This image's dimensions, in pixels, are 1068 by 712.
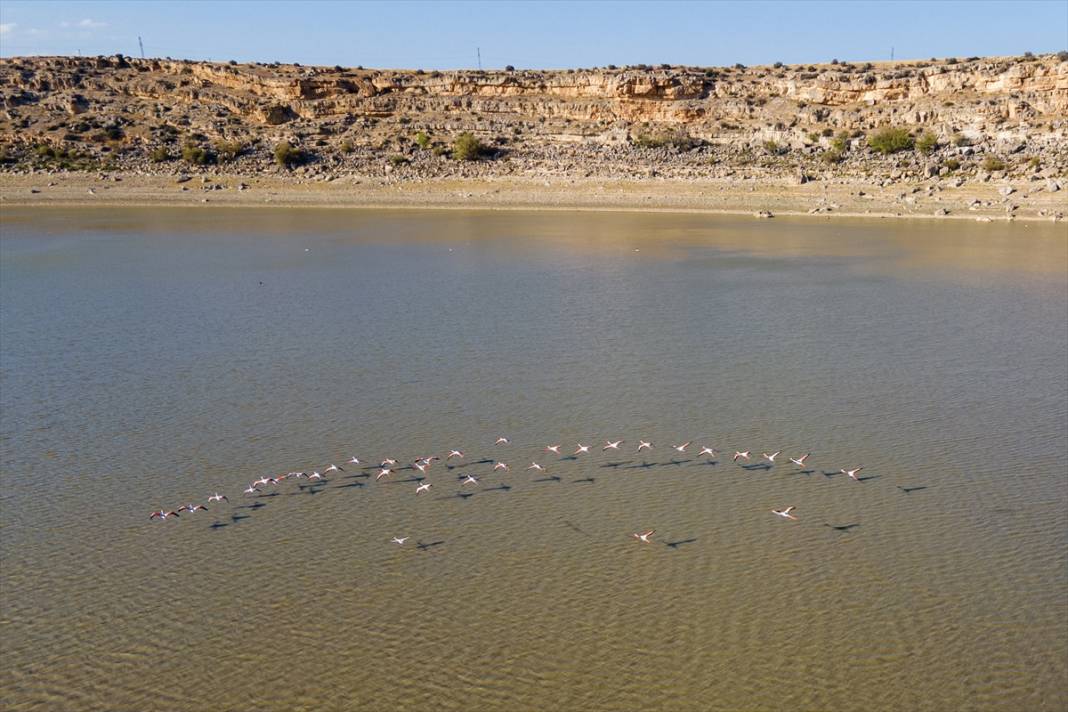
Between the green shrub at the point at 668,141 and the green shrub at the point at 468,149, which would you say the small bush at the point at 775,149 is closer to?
the green shrub at the point at 668,141

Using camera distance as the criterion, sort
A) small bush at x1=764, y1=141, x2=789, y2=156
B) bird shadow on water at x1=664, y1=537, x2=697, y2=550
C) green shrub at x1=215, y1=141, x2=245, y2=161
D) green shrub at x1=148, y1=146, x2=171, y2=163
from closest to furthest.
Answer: bird shadow on water at x1=664, y1=537, x2=697, y2=550 < small bush at x1=764, y1=141, x2=789, y2=156 < green shrub at x1=148, y1=146, x2=171, y2=163 < green shrub at x1=215, y1=141, x2=245, y2=161

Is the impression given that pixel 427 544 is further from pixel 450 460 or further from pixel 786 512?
pixel 786 512

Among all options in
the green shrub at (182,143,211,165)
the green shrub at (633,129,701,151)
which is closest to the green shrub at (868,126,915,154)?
Answer: the green shrub at (633,129,701,151)

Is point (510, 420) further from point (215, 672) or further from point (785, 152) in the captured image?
point (785, 152)

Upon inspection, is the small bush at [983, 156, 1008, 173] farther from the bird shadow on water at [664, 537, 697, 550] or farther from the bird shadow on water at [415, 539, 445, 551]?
the bird shadow on water at [415, 539, 445, 551]

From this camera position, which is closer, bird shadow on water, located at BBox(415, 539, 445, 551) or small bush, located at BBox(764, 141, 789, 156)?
bird shadow on water, located at BBox(415, 539, 445, 551)

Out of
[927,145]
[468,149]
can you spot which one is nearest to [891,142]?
[927,145]
